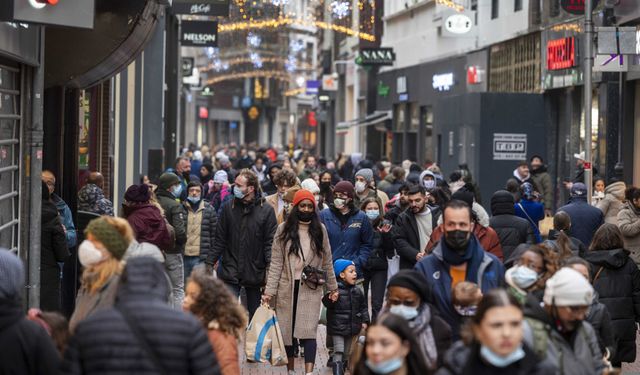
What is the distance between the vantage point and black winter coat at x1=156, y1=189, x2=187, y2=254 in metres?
15.6

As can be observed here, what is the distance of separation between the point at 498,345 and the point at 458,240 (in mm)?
2669

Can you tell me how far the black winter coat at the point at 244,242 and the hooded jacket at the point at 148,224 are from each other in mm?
612

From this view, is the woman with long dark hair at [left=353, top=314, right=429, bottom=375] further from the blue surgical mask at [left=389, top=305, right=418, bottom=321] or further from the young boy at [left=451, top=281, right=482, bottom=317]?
the young boy at [left=451, top=281, right=482, bottom=317]

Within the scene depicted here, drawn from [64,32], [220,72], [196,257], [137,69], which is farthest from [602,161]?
[220,72]

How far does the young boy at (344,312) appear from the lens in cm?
1291

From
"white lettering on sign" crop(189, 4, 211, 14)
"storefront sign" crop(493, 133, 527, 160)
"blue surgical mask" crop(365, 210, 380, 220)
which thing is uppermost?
"white lettering on sign" crop(189, 4, 211, 14)

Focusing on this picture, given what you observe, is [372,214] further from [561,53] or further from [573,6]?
[561,53]

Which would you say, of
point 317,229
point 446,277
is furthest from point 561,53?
point 446,277

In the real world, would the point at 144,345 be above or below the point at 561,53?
below

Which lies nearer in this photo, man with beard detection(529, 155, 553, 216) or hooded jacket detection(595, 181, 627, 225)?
hooded jacket detection(595, 181, 627, 225)

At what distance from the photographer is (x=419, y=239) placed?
13.8 metres

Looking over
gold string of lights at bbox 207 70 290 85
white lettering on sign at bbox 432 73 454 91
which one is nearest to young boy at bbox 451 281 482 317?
white lettering on sign at bbox 432 73 454 91

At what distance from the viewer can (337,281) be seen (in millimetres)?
13008

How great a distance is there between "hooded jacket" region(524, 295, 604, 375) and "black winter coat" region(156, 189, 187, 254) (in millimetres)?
8307
